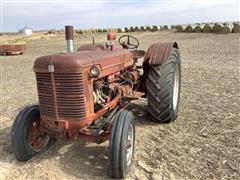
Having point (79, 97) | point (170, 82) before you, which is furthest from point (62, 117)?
point (170, 82)

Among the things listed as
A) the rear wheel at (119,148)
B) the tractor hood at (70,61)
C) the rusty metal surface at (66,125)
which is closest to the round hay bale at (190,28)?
the tractor hood at (70,61)

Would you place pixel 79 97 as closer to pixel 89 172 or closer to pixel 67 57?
pixel 67 57

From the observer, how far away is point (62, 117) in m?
4.60

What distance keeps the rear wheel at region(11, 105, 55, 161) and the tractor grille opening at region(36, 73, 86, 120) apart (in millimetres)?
545

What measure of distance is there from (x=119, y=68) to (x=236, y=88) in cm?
394

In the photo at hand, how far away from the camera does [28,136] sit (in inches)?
200

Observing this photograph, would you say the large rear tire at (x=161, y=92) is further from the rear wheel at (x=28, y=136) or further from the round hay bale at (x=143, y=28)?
the round hay bale at (x=143, y=28)

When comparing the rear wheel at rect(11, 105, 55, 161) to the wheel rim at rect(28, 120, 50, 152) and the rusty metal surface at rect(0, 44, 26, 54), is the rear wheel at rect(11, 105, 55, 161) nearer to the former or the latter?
the wheel rim at rect(28, 120, 50, 152)

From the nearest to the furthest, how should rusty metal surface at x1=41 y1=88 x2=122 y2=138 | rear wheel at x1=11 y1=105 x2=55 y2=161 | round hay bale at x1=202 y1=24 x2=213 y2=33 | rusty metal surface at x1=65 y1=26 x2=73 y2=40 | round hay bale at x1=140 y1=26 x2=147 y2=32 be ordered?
rusty metal surface at x1=41 y1=88 x2=122 y2=138
rear wheel at x1=11 y1=105 x2=55 y2=161
rusty metal surface at x1=65 y1=26 x2=73 y2=40
round hay bale at x1=202 y1=24 x2=213 y2=33
round hay bale at x1=140 y1=26 x2=147 y2=32

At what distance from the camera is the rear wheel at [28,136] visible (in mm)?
4938

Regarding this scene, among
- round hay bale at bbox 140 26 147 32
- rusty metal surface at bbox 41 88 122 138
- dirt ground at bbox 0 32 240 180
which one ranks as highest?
rusty metal surface at bbox 41 88 122 138

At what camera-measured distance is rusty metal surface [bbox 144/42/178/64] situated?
6289 millimetres

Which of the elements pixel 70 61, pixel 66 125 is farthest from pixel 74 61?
pixel 66 125

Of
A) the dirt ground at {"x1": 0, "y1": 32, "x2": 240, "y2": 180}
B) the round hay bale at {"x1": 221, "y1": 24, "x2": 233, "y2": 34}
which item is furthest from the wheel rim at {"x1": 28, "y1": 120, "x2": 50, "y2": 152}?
the round hay bale at {"x1": 221, "y1": 24, "x2": 233, "y2": 34}
